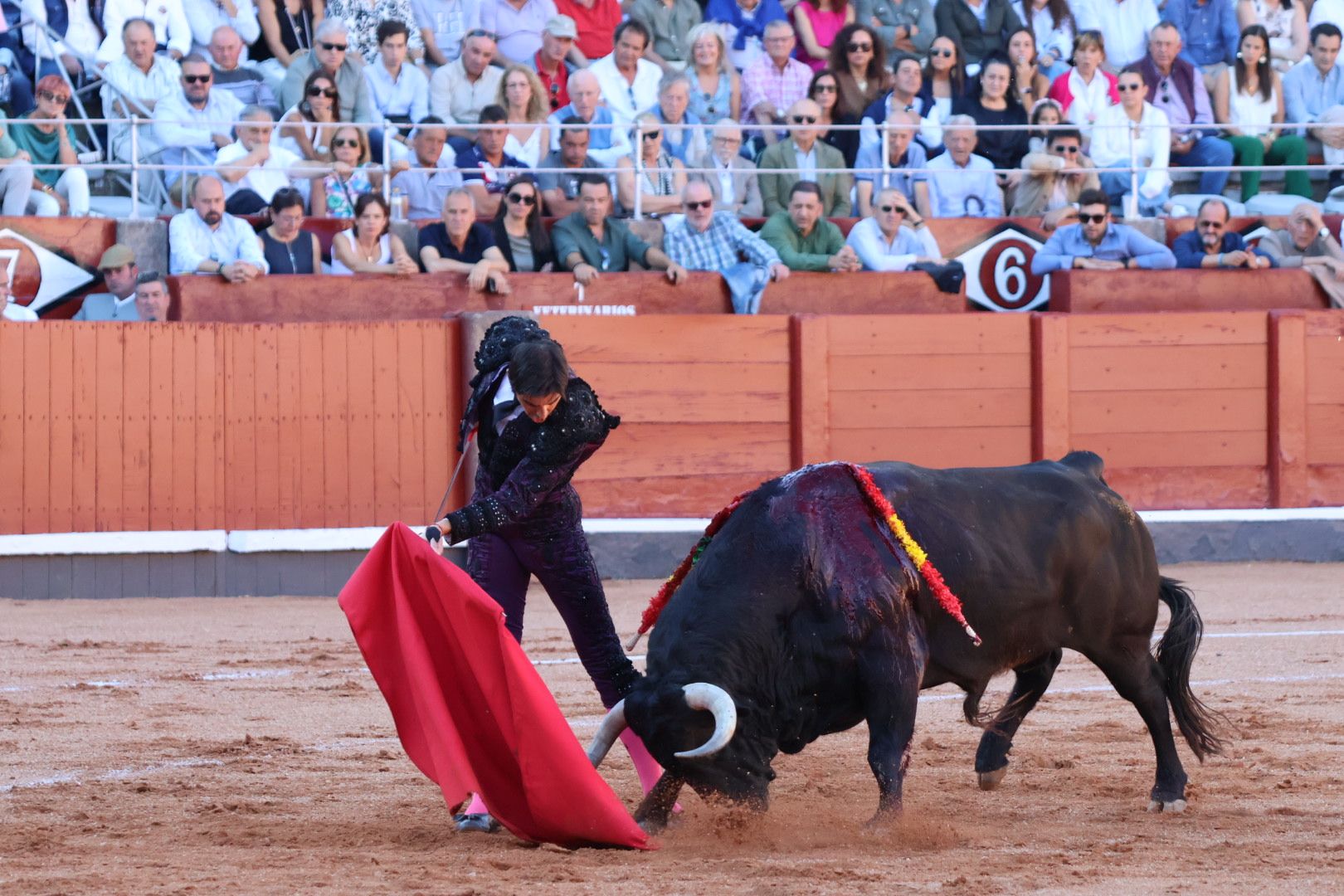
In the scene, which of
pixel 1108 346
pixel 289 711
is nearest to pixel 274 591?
pixel 289 711

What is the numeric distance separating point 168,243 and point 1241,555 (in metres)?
6.12

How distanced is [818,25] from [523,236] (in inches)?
111

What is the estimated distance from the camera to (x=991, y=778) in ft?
15.0

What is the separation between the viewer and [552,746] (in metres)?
3.90

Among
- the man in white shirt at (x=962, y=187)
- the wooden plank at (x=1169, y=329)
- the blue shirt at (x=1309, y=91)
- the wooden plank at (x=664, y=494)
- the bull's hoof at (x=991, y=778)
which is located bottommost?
the bull's hoof at (x=991, y=778)

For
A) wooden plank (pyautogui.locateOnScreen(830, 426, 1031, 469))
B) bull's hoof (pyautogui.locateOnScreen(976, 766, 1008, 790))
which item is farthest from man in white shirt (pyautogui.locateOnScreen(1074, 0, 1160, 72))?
bull's hoof (pyautogui.locateOnScreen(976, 766, 1008, 790))

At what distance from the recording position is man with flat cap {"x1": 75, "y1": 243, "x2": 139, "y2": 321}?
8.70m

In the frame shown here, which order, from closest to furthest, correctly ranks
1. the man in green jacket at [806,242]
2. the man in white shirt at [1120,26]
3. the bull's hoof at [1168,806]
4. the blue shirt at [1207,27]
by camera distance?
the bull's hoof at [1168,806] < the man in green jacket at [806,242] < the man in white shirt at [1120,26] < the blue shirt at [1207,27]

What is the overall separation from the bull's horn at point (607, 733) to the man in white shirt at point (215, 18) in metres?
6.78

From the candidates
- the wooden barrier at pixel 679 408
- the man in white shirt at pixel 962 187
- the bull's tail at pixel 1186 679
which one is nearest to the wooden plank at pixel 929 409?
the wooden barrier at pixel 679 408

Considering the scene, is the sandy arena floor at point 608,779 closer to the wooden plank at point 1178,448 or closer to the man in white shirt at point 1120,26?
the wooden plank at point 1178,448

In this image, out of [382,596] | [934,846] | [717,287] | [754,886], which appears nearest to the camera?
[754,886]

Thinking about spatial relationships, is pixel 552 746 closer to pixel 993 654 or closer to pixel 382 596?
pixel 382 596

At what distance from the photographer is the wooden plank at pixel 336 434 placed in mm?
9023
